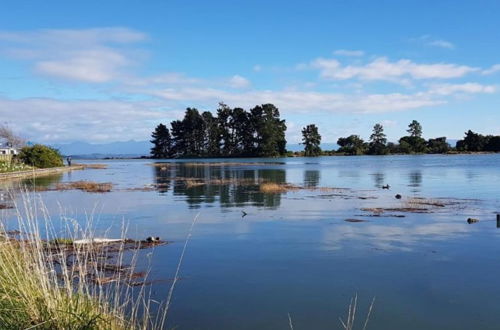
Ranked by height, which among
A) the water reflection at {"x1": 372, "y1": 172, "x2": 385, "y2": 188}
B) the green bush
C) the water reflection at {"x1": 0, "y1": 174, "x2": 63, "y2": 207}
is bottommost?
the water reflection at {"x1": 372, "y1": 172, "x2": 385, "y2": 188}

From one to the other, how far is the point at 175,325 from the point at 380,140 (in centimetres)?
14000

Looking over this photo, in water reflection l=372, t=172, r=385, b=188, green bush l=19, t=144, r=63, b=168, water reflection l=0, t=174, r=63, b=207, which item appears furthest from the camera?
green bush l=19, t=144, r=63, b=168

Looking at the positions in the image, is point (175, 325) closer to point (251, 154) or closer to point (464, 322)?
point (464, 322)

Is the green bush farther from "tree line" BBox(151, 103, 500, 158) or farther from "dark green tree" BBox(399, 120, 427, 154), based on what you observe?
"dark green tree" BBox(399, 120, 427, 154)

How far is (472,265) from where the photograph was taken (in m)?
11.4

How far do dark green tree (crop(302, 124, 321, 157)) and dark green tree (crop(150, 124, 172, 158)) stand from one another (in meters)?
44.3

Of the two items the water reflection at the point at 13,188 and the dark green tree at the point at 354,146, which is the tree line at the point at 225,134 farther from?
the water reflection at the point at 13,188

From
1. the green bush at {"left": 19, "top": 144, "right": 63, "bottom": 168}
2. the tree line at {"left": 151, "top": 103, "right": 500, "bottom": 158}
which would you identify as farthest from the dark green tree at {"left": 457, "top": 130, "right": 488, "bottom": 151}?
the green bush at {"left": 19, "top": 144, "right": 63, "bottom": 168}

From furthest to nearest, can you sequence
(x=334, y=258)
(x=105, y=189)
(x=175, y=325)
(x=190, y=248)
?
(x=105, y=189), (x=190, y=248), (x=334, y=258), (x=175, y=325)

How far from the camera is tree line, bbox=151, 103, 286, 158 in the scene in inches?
5172

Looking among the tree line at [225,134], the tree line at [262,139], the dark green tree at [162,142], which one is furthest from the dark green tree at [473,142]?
the dark green tree at [162,142]

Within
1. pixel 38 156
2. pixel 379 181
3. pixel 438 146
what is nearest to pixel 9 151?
pixel 38 156

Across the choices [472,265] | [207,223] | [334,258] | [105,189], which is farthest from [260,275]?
[105,189]

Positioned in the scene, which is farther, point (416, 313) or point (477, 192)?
point (477, 192)
